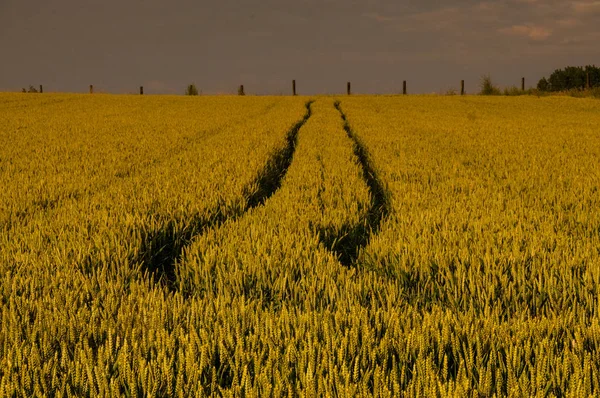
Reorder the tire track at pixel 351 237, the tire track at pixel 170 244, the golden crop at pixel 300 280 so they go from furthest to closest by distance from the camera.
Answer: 1. the tire track at pixel 351 237
2. the tire track at pixel 170 244
3. the golden crop at pixel 300 280

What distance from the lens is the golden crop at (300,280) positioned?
4.39 feet

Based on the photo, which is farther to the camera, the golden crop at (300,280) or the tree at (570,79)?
the tree at (570,79)

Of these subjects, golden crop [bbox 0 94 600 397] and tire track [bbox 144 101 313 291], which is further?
tire track [bbox 144 101 313 291]

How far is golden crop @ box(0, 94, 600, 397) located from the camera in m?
1.34

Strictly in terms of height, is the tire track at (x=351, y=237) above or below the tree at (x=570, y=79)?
below

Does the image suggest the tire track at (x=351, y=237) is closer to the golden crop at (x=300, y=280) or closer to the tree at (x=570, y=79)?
the golden crop at (x=300, y=280)

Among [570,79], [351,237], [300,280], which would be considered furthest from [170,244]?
[570,79]

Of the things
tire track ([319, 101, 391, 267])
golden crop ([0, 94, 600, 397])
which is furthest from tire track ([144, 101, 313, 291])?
tire track ([319, 101, 391, 267])

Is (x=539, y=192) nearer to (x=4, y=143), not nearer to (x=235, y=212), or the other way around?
(x=235, y=212)

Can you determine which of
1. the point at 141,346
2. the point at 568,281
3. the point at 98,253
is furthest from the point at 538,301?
the point at 98,253

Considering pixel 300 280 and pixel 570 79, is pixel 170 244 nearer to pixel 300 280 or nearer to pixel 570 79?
pixel 300 280

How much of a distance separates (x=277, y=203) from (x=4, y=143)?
5.56m

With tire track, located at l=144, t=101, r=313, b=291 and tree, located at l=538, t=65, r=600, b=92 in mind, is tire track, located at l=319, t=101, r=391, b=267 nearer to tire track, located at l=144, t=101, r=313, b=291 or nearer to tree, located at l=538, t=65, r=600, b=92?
tire track, located at l=144, t=101, r=313, b=291

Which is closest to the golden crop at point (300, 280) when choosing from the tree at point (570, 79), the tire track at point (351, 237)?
the tire track at point (351, 237)
